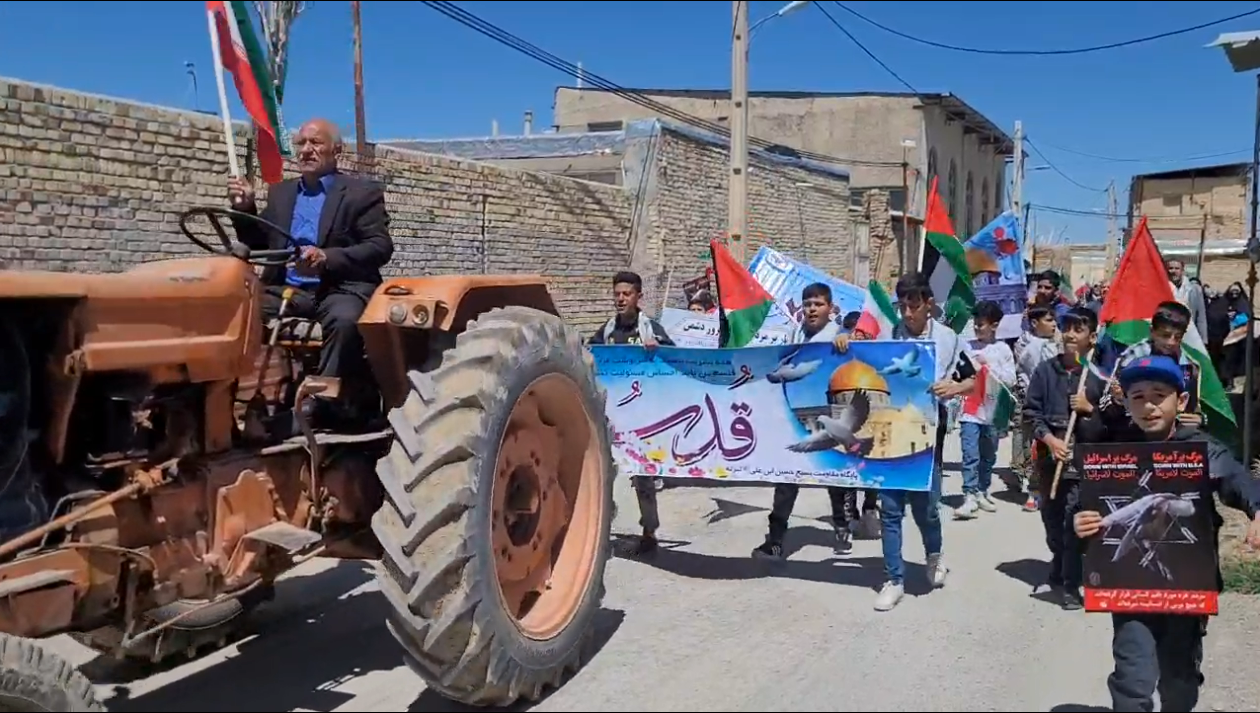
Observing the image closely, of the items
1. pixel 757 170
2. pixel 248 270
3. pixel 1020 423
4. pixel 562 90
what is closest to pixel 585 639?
pixel 248 270

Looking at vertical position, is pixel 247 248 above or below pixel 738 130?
below

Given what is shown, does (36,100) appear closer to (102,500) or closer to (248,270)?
(248,270)

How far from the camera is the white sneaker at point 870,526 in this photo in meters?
7.55

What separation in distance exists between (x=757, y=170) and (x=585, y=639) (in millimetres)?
18197

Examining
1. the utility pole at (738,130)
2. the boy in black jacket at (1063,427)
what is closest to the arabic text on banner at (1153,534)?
the boy in black jacket at (1063,427)

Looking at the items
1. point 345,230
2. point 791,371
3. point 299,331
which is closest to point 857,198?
point 791,371

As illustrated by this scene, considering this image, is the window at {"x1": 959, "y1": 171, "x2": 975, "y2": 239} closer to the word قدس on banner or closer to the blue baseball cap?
the word قدس on banner

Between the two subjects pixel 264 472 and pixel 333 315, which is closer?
pixel 264 472

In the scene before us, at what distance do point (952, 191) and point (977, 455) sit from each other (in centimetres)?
3269

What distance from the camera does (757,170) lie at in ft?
72.0

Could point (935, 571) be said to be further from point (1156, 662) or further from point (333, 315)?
point (333, 315)

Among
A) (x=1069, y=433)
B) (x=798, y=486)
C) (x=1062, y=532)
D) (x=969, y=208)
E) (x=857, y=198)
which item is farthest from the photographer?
(x=969, y=208)

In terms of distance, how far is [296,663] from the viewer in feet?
15.7

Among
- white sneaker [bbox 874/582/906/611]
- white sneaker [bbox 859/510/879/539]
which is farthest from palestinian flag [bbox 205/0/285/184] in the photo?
white sneaker [bbox 859/510/879/539]
